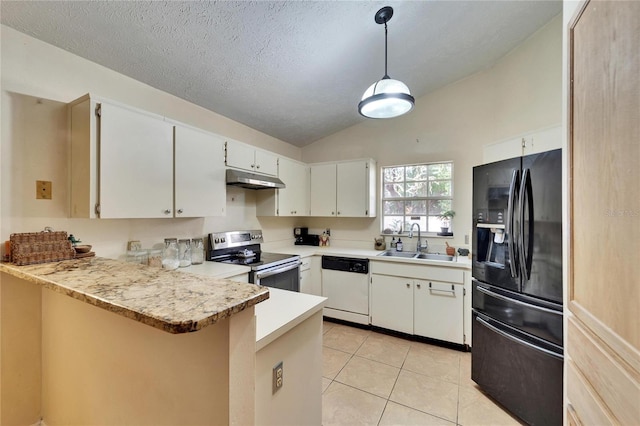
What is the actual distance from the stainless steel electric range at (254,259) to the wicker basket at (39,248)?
1257 millimetres

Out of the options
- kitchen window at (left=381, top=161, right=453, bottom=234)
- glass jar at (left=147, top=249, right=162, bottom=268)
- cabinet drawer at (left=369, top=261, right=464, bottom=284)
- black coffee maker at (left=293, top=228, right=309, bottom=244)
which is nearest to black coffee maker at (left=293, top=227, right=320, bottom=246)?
black coffee maker at (left=293, top=228, right=309, bottom=244)

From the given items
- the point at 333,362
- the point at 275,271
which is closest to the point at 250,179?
the point at 275,271

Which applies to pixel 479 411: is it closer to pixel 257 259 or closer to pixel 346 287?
pixel 346 287

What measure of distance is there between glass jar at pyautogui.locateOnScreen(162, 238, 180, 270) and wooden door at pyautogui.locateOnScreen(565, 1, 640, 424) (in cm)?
245

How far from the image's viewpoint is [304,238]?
13.4ft

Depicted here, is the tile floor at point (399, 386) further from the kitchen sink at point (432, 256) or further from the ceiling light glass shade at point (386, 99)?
the ceiling light glass shade at point (386, 99)

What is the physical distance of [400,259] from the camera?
2.88 m

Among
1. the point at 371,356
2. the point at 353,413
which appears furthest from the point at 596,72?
the point at 371,356

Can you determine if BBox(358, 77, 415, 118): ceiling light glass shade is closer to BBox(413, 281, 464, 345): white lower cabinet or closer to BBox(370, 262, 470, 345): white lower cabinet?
BBox(370, 262, 470, 345): white lower cabinet

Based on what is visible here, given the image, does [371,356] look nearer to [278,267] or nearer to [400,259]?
[400,259]

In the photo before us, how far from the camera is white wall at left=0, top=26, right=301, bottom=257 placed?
4.92ft

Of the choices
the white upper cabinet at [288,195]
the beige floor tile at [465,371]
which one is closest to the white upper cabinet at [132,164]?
the white upper cabinet at [288,195]

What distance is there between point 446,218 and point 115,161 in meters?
3.45

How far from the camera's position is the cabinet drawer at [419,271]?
103 inches
